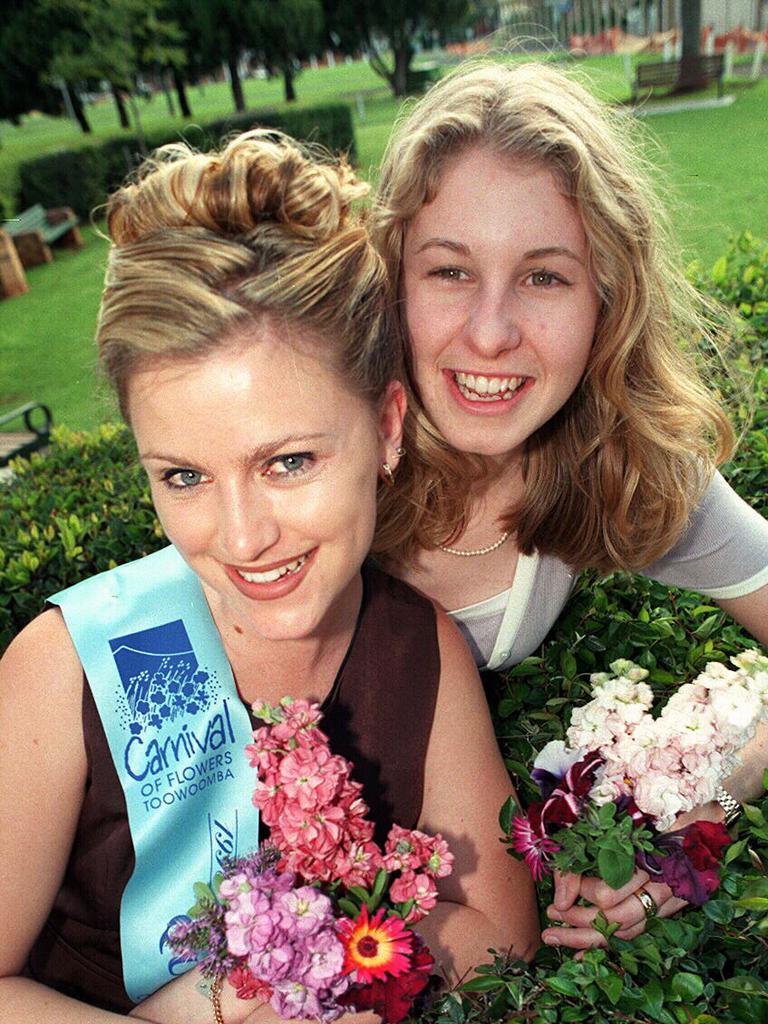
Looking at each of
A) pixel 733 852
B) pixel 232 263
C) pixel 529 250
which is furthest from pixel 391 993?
pixel 529 250

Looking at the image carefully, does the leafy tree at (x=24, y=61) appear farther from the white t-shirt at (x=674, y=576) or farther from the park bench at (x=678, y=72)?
the white t-shirt at (x=674, y=576)

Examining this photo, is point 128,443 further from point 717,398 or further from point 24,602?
point 717,398

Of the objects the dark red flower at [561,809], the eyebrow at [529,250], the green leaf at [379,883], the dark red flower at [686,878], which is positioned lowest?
the dark red flower at [686,878]

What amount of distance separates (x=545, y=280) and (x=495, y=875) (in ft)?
4.18

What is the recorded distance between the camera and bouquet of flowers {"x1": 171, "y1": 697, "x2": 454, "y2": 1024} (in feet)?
4.25

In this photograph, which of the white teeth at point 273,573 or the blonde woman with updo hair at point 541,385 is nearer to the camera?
the white teeth at point 273,573

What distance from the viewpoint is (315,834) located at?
138cm

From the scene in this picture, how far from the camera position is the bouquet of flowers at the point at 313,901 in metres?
1.30

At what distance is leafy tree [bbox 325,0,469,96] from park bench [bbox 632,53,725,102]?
51.7 ft

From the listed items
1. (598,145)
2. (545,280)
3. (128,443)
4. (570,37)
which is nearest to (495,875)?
(545,280)

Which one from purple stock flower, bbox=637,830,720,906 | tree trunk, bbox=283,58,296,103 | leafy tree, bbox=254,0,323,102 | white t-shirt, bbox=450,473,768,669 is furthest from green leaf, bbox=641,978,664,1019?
tree trunk, bbox=283,58,296,103

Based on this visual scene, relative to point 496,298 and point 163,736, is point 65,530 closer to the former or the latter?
point 163,736

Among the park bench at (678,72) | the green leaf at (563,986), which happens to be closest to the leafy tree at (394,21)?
the park bench at (678,72)

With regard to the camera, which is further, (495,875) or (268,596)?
(495,875)
